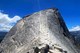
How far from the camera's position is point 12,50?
8828mm

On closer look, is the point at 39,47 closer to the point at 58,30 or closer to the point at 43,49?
the point at 43,49

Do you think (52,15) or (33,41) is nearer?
(33,41)

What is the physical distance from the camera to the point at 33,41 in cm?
813

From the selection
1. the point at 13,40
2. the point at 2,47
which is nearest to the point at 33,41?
the point at 13,40

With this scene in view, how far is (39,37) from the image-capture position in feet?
26.9

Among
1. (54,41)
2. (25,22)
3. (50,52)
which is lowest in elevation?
(50,52)

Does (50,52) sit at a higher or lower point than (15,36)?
lower

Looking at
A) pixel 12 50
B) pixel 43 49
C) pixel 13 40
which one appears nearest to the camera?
pixel 43 49

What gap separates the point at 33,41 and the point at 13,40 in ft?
5.64

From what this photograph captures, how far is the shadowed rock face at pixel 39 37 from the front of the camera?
24.8ft

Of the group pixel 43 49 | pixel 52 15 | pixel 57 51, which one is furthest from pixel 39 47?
pixel 52 15

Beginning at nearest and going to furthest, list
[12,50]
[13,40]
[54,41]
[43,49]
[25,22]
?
[43,49]
[54,41]
[12,50]
[13,40]
[25,22]

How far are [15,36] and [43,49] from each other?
9.68 feet

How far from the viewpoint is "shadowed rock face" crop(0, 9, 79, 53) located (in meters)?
7.55
